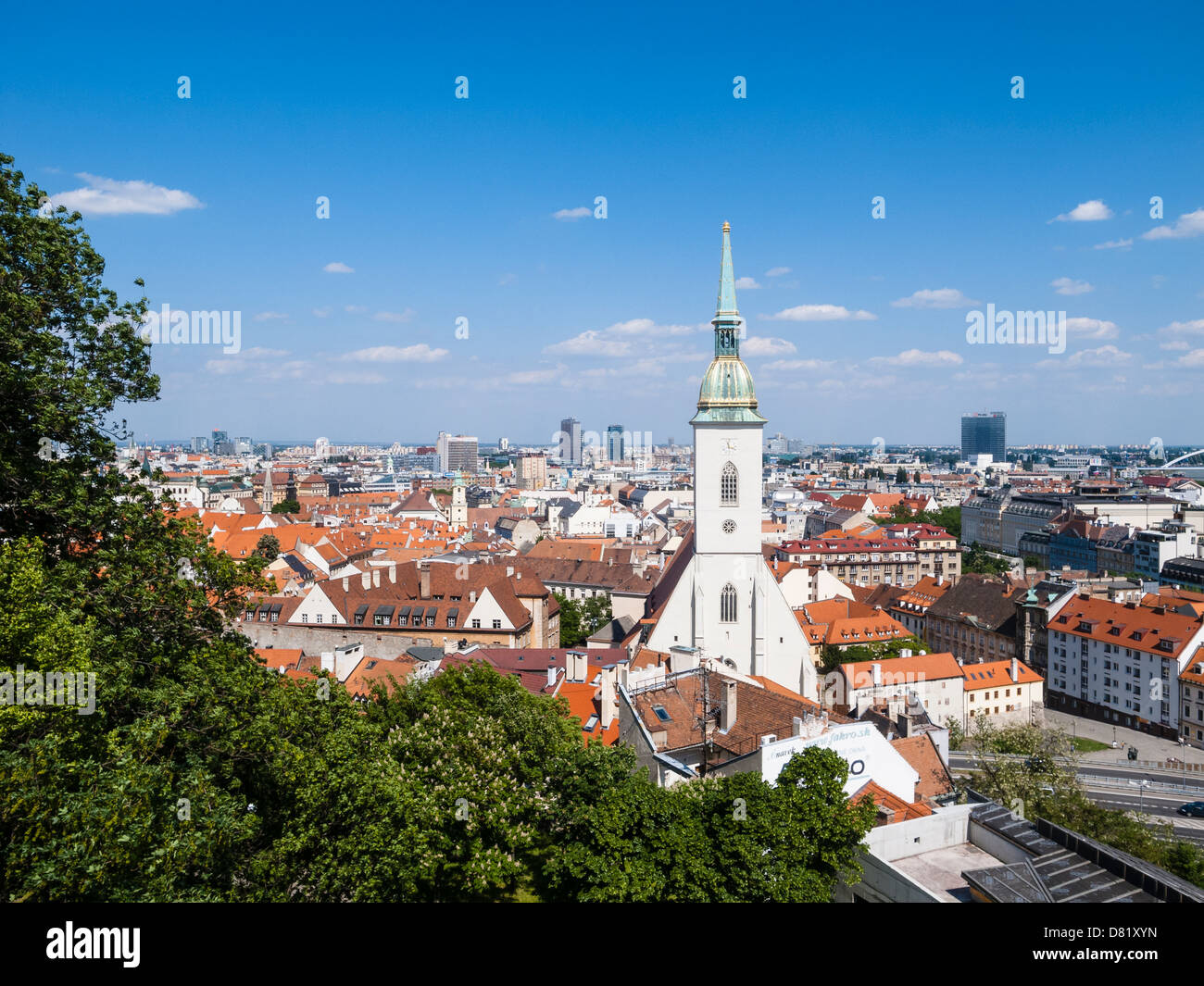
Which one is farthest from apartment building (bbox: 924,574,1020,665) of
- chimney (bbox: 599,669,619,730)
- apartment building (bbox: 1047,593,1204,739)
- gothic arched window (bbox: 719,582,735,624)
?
chimney (bbox: 599,669,619,730)

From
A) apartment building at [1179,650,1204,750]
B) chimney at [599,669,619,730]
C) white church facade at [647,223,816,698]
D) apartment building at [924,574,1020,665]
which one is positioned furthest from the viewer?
apartment building at [924,574,1020,665]

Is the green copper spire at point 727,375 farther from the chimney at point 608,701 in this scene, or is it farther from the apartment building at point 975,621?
the apartment building at point 975,621

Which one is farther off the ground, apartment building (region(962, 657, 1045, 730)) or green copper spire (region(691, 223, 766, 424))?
green copper spire (region(691, 223, 766, 424))

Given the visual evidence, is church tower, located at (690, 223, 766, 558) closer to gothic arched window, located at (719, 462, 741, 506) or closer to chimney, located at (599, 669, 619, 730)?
gothic arched window, located at (719, 462, 741, 506)

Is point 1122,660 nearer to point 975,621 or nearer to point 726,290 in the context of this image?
point 975,621

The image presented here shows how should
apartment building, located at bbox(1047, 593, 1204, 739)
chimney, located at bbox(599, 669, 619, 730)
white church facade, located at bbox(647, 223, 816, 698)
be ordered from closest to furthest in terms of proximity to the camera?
chimney, located at bbox(599, 669, 619, 730), white church facade, located at bbox(647, 223, 816, 698), apartment building, located at bbox(1047, 593, 1204, 739)
